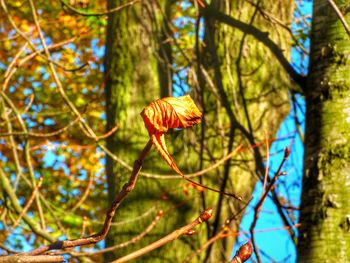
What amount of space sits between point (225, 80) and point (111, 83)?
94 cm

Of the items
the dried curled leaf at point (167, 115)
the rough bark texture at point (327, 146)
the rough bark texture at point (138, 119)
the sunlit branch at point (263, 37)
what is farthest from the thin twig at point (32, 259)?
the rough bark texture at point (138, 119)

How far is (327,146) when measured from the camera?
2783 mm

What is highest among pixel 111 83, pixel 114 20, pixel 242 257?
pixel 114 20

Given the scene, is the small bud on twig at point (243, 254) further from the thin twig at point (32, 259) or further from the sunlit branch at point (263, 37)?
the sunlit branch at point (263, 37)

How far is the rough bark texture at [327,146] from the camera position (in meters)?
2.61

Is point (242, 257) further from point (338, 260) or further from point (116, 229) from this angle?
point (116, 229)

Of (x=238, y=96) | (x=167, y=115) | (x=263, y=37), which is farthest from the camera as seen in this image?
(x=238, y=96)

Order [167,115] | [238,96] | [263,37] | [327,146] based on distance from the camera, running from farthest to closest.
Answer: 1. [238,96]
2. [263,37]
3. [327,146]
4. [167,115]

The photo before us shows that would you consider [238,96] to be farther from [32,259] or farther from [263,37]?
[32,259]

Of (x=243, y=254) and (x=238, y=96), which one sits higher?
(x=238, y=96)

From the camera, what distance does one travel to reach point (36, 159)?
8203mm

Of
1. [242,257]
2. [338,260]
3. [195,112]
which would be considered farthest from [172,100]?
[338,260]

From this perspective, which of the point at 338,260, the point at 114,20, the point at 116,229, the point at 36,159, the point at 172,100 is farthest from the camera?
the point at 36,159

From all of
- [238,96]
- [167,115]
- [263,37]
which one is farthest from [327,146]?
[167,115]
